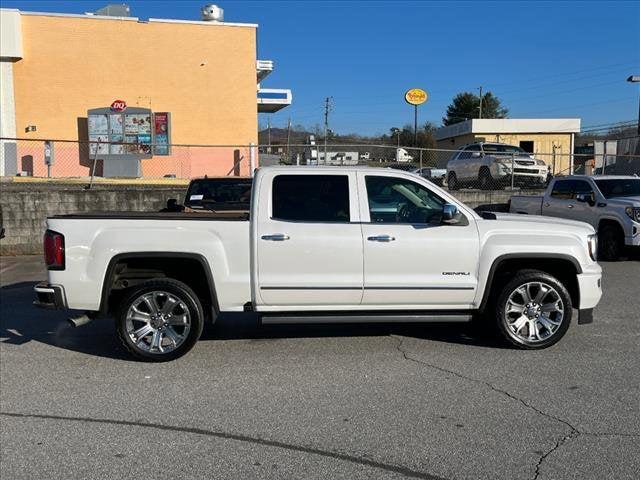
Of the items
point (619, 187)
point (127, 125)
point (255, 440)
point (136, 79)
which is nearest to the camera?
point (255, 440)

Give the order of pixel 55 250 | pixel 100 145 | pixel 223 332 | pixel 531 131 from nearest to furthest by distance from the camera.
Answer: pixel 55 250
pixel 223 332
pixel 100 145
pixel 531 131

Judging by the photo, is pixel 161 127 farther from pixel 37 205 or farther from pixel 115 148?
pixel 37 205

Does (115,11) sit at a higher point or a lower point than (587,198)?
higher

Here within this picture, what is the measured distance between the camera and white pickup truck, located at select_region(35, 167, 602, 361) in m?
5.69

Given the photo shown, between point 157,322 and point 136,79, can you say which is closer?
point 157,322

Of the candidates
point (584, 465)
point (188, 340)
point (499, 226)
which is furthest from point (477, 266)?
point (188, 340)

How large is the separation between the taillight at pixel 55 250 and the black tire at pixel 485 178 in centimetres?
1576

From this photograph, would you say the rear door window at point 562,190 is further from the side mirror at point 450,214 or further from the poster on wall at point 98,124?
the poster on wall at point 98,124

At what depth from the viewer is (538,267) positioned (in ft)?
20.4

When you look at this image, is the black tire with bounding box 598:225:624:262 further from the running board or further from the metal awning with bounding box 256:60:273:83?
the metal awning with bounding box 256:60:273:83

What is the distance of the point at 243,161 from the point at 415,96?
15477mm

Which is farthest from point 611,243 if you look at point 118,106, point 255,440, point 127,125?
point 118,106

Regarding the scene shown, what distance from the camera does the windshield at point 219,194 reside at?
1004 cm

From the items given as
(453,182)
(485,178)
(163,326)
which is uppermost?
(485,178)
